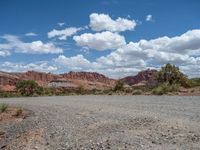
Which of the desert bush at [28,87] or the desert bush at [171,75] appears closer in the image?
the desert bush at [171,75]

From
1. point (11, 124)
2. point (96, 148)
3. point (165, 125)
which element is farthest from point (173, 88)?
point (96, 148)

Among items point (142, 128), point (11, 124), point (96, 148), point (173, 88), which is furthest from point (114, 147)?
point (173, 88)

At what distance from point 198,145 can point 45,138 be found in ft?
21.4

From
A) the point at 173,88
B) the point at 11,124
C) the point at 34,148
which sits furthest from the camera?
the point at 173,88

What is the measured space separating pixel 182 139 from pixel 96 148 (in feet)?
8.78

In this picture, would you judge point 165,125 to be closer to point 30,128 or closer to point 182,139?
point 182,139

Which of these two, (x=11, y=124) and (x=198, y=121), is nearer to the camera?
(x=198, y=121)

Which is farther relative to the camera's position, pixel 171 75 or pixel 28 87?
pixel 28 87

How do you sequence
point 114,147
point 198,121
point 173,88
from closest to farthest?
point 114,147
point 198,121
point 173,88

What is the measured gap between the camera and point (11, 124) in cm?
2061

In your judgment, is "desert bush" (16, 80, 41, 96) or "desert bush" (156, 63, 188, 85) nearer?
"desert bush" (156, 63, 188, 85)

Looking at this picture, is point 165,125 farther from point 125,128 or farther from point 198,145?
point 198,145

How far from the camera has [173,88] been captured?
51.5 metres

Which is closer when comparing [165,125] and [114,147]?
[114,147]
